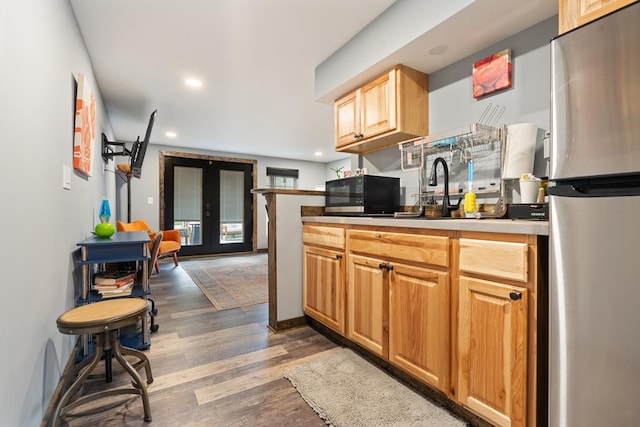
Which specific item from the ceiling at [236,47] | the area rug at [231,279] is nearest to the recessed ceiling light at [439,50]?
the ceiling at [236,47]

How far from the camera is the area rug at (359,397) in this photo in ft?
4.70

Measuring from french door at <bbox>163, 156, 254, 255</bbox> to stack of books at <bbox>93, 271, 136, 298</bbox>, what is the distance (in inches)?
169

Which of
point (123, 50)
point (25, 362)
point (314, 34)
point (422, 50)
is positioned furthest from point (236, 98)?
point (25, 362)

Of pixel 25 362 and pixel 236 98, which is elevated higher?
pixel 236 98

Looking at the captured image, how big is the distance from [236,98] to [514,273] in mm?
3518

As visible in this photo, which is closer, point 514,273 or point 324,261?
point 514,273

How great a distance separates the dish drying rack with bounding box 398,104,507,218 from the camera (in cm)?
172

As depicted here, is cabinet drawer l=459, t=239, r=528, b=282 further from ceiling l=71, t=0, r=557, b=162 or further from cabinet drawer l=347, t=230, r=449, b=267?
ceiling l=71, t=0, r=557, b=162

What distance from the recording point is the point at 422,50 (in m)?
1.99

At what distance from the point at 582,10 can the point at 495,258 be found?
39.0 inches

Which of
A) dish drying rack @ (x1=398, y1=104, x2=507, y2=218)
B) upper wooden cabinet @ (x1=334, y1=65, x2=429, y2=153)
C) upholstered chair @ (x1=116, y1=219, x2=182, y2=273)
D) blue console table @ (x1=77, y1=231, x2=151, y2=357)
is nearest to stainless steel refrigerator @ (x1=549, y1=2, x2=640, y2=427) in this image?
dish drying rack @ (x1=398, y1=104, x2=507, y2=218)

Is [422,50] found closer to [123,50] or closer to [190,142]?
[123,50]

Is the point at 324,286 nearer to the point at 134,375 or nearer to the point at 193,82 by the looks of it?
the point at 134,375

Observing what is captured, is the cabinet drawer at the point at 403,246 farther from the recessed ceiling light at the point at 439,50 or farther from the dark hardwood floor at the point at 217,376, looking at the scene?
the recessed ceiling light at the point at 439,50
